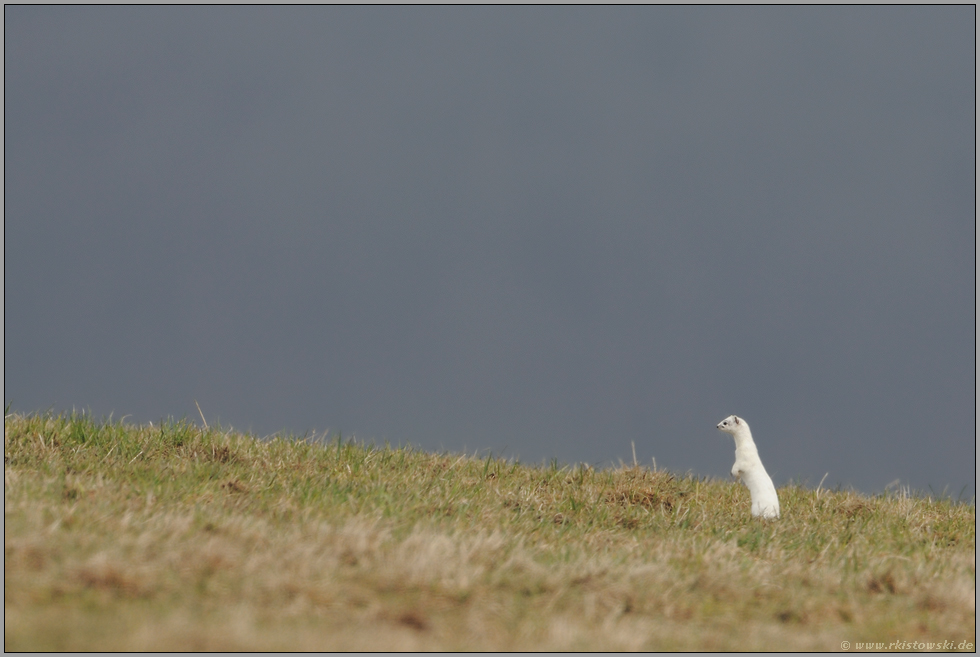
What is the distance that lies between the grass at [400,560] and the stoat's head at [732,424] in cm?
85

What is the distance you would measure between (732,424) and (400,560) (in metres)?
5.31

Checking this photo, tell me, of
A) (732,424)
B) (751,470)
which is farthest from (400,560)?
(732,424)

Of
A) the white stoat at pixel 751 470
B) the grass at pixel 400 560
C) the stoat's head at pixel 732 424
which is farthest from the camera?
the stoat's head at pixel 732 424

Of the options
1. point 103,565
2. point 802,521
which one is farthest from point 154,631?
point 802,521

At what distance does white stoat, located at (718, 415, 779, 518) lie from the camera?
877cm

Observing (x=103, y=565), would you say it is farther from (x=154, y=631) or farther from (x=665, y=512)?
(x=665, y=512)

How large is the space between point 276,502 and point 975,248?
6.50m

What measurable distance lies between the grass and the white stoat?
25cm

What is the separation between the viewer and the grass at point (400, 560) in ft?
13.9

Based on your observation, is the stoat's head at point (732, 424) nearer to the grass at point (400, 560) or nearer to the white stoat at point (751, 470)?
the white stoat at point (751, 470)

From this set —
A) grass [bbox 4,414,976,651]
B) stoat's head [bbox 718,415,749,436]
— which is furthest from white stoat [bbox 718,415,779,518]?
grass [bbox 4,414,976,651]

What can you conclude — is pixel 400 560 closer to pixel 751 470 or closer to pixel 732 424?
pixel 751 470

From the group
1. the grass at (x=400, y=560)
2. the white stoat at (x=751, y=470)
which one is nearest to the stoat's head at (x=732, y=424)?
the white stoat at (x=751, y=470)

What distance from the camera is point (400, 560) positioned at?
4992 millimetres
